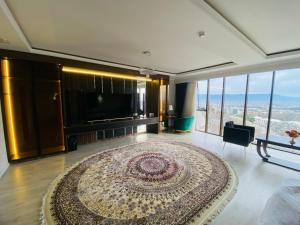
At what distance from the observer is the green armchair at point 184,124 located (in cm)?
577

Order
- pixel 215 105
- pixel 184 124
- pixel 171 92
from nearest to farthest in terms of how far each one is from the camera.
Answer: pixel 215 105 → pixel 184 124 → pixel 171 92

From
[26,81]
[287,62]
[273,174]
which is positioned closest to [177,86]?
[287,62]

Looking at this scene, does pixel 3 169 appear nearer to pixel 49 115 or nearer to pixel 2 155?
pixel 2 155

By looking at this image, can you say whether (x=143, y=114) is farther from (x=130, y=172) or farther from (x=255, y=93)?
(x=255, y=93)

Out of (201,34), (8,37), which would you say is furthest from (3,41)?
(201,34)

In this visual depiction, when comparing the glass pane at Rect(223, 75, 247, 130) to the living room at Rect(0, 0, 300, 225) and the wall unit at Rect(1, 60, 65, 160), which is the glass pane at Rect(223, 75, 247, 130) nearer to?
the living room at Rect(0, 0, 300, 225)

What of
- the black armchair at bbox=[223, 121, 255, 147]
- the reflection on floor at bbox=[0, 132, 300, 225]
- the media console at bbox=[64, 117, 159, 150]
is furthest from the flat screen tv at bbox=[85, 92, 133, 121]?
the black armchair at bbox=[223, 121, 255, 147]

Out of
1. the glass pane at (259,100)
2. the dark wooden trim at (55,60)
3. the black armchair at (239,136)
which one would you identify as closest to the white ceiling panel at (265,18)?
the glass pane at (259,100)

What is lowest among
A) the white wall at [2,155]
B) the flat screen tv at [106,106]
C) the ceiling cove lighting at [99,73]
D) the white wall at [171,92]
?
the white wall at [2,155]

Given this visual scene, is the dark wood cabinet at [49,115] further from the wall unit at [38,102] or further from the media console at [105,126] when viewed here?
the media console at [105,126]

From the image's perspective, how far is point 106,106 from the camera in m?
4.56

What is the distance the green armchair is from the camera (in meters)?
5.77

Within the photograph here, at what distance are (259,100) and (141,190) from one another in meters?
4.45

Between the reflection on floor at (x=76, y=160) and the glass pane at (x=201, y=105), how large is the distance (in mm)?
2304
